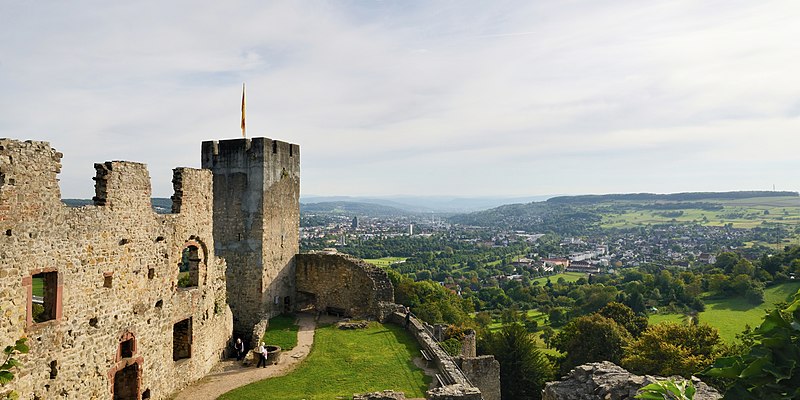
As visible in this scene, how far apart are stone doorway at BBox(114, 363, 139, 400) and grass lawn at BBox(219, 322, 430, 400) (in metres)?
2.59

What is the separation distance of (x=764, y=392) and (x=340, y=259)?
22119 millimetres

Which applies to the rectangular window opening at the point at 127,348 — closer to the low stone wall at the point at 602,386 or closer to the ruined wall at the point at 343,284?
the low stone wall at the point at 602,386

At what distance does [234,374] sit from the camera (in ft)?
57.9

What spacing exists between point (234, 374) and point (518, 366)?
67.6 ft

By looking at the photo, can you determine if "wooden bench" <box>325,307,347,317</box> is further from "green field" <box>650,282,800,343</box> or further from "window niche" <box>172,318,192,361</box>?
"green field" <box>650,282,800,343</box>

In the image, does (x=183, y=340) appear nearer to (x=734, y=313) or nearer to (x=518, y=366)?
(x=518, y=366)

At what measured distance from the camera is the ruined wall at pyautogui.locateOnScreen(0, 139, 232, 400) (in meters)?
10.1

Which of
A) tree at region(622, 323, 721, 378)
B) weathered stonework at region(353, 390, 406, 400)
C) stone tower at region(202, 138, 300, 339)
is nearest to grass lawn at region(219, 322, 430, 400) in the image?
weathered stonework at region(353, 390, 406, 400)

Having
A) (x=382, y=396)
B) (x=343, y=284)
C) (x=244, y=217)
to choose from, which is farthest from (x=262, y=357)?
(x=343, y=284)

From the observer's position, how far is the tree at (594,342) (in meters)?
35.0

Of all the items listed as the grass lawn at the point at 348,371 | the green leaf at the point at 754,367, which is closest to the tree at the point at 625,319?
the grass lawn at the point at 348,371

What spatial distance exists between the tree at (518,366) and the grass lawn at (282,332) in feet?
49.7

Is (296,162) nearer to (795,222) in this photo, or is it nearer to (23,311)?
(23,311)

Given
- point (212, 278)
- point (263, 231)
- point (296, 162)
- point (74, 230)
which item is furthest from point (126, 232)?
point (296, 162)
